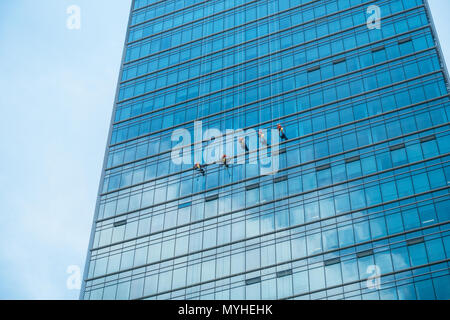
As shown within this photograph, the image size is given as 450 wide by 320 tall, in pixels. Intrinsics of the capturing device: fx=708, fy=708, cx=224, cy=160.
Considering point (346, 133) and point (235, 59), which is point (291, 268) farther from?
point (235, 59)

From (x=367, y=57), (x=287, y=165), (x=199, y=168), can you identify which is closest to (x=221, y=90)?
(x=199, y=168)

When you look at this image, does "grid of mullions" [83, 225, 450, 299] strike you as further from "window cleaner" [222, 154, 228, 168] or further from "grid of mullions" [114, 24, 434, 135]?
"grid of mullions" [114, 24, 434, 135]

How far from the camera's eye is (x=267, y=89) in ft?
276

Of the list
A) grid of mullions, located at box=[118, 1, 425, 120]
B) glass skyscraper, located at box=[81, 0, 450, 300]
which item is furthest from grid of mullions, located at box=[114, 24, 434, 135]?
grid of mullions, located at box=[118, 1, 425, 120]

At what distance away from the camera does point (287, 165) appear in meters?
76.1


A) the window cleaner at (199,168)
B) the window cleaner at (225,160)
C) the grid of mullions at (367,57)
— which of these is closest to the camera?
the window cleaner at (225,160)

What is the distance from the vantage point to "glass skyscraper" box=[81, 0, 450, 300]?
6675 cm

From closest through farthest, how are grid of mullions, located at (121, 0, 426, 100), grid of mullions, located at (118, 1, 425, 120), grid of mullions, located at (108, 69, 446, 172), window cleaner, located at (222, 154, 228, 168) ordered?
grid of mullions, located at (108, 69, 446, 172) < window cleaner, located at (222, 154, 228, 168) < grid of mullions, located at (118, 1, 425, 120) < grid of mullions, located at (121, 0, 426, 100)

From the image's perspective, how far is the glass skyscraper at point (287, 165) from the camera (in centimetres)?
6675

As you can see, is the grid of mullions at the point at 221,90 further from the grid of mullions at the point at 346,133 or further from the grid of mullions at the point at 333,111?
the grid of mullions at the point at 346,133

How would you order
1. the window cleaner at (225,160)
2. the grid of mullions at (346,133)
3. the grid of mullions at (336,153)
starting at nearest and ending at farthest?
the grid of mullions at (336,153) < the grid of mullions at (346,133) < the window cleaner at (225,160)

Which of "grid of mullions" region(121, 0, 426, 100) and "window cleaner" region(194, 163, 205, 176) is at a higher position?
"grid of mullions" region(121, 0, 426, 100)

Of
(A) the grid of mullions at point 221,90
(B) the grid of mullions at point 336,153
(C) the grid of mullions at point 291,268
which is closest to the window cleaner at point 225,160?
(B) the grid of mullions at point 336,153
